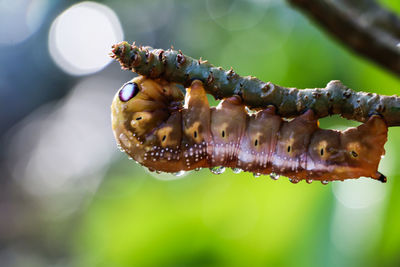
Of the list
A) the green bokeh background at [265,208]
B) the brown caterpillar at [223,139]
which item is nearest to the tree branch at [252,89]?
the brown caterpillar at [223,139]

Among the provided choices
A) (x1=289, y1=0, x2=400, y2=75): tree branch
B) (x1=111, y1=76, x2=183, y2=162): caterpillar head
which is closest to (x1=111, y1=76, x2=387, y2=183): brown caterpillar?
(x1=111, y1=76, x2=183, y2=162): caterpillar head

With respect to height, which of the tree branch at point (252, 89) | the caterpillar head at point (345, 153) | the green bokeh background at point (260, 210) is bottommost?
the green bokeh background at point (260, 210)

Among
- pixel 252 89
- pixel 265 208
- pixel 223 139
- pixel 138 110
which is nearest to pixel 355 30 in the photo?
pixel 252 89

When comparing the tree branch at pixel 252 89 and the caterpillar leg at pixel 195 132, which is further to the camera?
the caterpillar leg at pixel 195 132

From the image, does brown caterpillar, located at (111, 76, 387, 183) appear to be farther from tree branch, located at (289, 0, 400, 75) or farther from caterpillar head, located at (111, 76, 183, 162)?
tree branch, located at (289, 0, 400, 75)

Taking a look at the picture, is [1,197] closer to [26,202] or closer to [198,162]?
[26,202]

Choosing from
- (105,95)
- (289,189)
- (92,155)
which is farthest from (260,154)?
(105,95)

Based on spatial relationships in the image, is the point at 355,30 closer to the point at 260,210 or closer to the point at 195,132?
the point at 195,132

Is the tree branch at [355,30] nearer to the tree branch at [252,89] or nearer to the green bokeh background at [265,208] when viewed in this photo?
the tree branch at [252,89]
